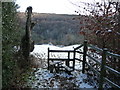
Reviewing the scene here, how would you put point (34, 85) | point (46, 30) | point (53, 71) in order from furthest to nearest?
point (46, 30), point (53, 71), point (34, 85)

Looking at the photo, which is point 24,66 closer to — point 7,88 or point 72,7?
point 7,88

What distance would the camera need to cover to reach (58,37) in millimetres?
16953

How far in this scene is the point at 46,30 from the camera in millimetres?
16938

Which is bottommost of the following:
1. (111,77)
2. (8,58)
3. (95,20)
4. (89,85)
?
(89,85)

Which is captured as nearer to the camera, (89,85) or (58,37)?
(89,85)

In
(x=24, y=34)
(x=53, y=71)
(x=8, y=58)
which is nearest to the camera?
(x=8, y=58)

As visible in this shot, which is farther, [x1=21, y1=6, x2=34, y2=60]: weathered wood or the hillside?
the hillside

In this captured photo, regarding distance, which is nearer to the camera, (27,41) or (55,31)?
(27,41)

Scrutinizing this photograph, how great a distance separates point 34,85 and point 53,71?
68.0 inches

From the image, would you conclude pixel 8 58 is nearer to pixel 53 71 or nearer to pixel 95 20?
pixel 53 71

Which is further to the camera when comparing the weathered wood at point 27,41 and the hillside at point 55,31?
the hillside at point 55,31

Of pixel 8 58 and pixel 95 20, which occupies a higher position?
pixel 95 20

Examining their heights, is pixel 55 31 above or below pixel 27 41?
above

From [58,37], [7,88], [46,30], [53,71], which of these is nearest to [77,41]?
[58,37]
